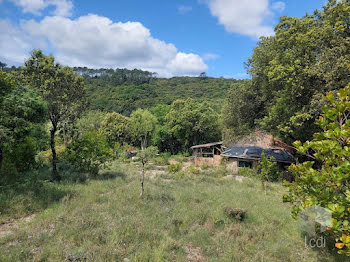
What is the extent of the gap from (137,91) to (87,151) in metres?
60.6

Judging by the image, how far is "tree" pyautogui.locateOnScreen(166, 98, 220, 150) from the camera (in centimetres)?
2908

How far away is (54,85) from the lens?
9.38m

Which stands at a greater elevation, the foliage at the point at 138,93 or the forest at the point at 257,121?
the foliage at the point at 138,93

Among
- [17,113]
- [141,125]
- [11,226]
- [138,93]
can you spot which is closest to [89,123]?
[141,125]

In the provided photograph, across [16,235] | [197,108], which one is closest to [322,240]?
[16,235]

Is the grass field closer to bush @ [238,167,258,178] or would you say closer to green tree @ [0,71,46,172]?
green tree @ [0,71,46,172]

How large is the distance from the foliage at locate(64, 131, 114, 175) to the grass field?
359 cm

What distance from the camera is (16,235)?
465cm

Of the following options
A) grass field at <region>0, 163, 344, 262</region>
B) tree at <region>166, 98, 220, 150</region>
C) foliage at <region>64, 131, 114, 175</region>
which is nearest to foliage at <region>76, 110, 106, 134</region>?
tree at <region>166, 98, 220, 150</region>

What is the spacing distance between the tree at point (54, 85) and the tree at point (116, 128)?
18847 mm

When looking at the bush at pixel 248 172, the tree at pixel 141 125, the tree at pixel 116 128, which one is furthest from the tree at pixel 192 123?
the bush at pixel 248 172

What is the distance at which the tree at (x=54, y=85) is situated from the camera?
356 inches

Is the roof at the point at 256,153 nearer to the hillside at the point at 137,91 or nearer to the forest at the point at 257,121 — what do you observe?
the forest at the point at 257,121

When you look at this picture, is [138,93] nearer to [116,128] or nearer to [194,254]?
[116,128]
